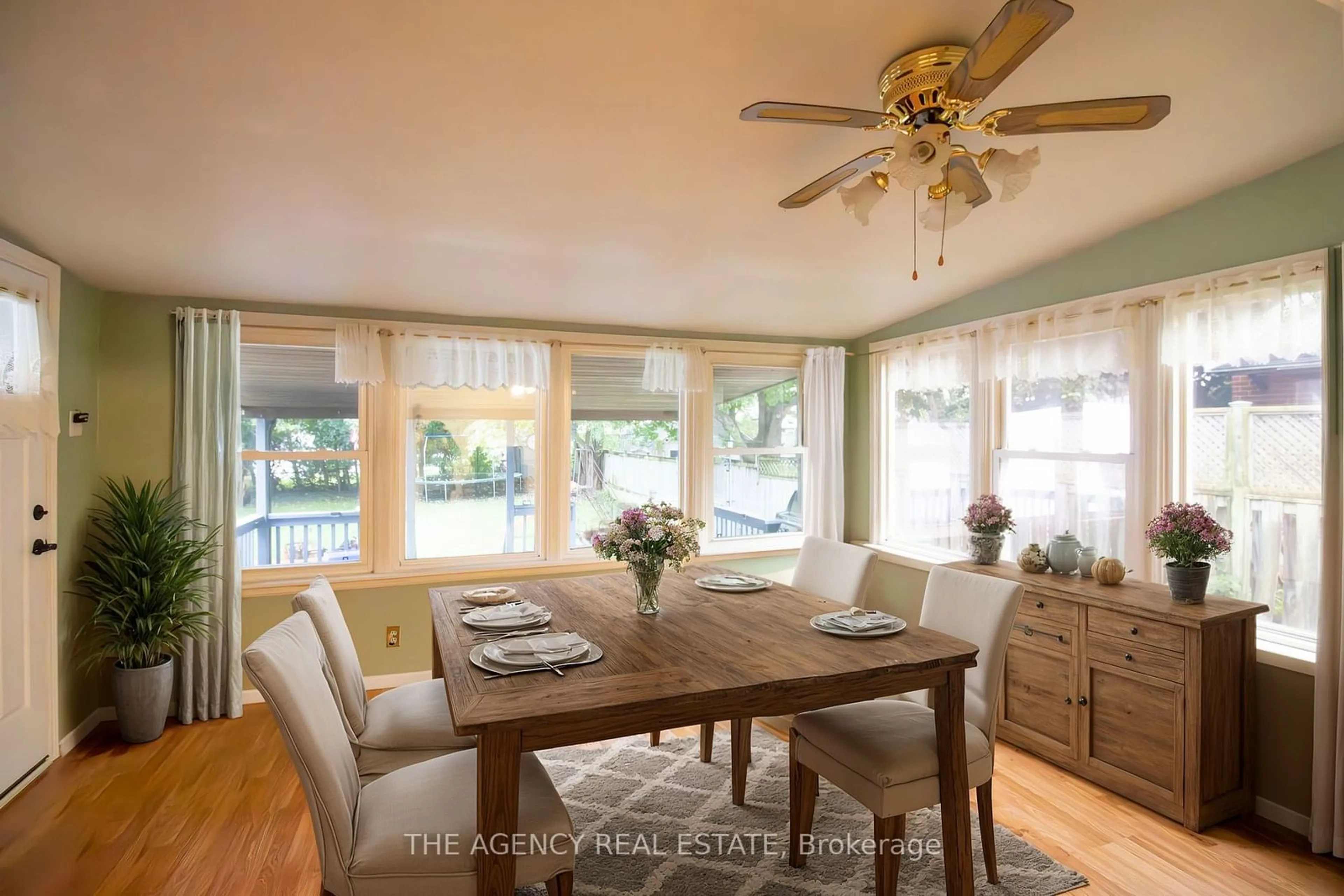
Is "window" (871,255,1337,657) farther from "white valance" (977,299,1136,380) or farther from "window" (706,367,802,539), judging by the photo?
"window" (706,367,802,539)

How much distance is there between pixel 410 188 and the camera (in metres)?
2.60

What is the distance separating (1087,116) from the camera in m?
1.64

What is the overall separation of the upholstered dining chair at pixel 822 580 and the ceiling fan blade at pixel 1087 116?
5.36 feet

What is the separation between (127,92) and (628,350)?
2862 millimetres

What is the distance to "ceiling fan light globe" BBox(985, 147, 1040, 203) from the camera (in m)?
1.75

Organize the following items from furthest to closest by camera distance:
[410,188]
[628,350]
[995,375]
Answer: [628,350]
[995,375]
[410,188]

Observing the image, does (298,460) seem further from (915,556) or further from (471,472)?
(915,556)

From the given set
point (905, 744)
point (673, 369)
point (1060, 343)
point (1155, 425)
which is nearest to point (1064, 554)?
point (1155, 425)

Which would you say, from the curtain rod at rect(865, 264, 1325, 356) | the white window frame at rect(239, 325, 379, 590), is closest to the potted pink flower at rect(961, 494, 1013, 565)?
the curtain rod at rect(865, 264, 1325, 356)

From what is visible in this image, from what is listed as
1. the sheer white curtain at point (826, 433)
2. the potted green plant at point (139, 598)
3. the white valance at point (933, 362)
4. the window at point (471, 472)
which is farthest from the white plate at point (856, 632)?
the potted green plant at point (139, 598)

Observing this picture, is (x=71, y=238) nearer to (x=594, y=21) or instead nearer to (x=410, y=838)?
(x=594, y=21)

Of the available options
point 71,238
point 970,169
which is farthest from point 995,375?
point 71,238

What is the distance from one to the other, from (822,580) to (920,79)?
202 cm

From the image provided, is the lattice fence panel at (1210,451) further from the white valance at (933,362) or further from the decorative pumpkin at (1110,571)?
the white valance at (933,362)
